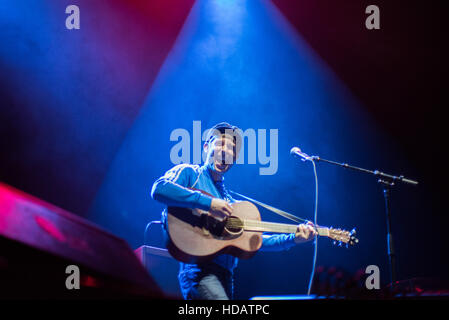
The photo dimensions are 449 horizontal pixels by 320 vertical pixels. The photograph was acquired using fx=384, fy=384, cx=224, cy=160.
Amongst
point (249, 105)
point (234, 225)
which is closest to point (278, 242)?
point (234, 225)

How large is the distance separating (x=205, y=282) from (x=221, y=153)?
120 centimetres

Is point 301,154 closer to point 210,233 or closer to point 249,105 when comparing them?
point 210,233

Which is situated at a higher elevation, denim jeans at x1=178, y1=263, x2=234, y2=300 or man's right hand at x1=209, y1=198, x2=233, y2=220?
man's right hand at x1=209, y1=198, x2=233, y2=220

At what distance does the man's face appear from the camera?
141 inches

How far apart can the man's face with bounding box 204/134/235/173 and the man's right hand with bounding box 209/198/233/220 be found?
54 cm

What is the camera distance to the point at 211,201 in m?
3.12

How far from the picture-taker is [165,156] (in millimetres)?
5059

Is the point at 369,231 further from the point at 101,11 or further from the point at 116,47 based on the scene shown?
the point at 101,11

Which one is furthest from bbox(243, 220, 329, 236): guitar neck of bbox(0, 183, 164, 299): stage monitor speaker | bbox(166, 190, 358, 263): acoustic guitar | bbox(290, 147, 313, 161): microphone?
bbox(0, 183, 164, 299): stage monitor speaker

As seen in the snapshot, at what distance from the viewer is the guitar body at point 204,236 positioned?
296 cm

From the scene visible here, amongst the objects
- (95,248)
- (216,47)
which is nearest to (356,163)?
(216,47)

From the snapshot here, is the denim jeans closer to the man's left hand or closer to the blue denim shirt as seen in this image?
the blue denim shirt

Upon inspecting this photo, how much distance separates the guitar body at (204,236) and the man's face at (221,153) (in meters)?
0.49
